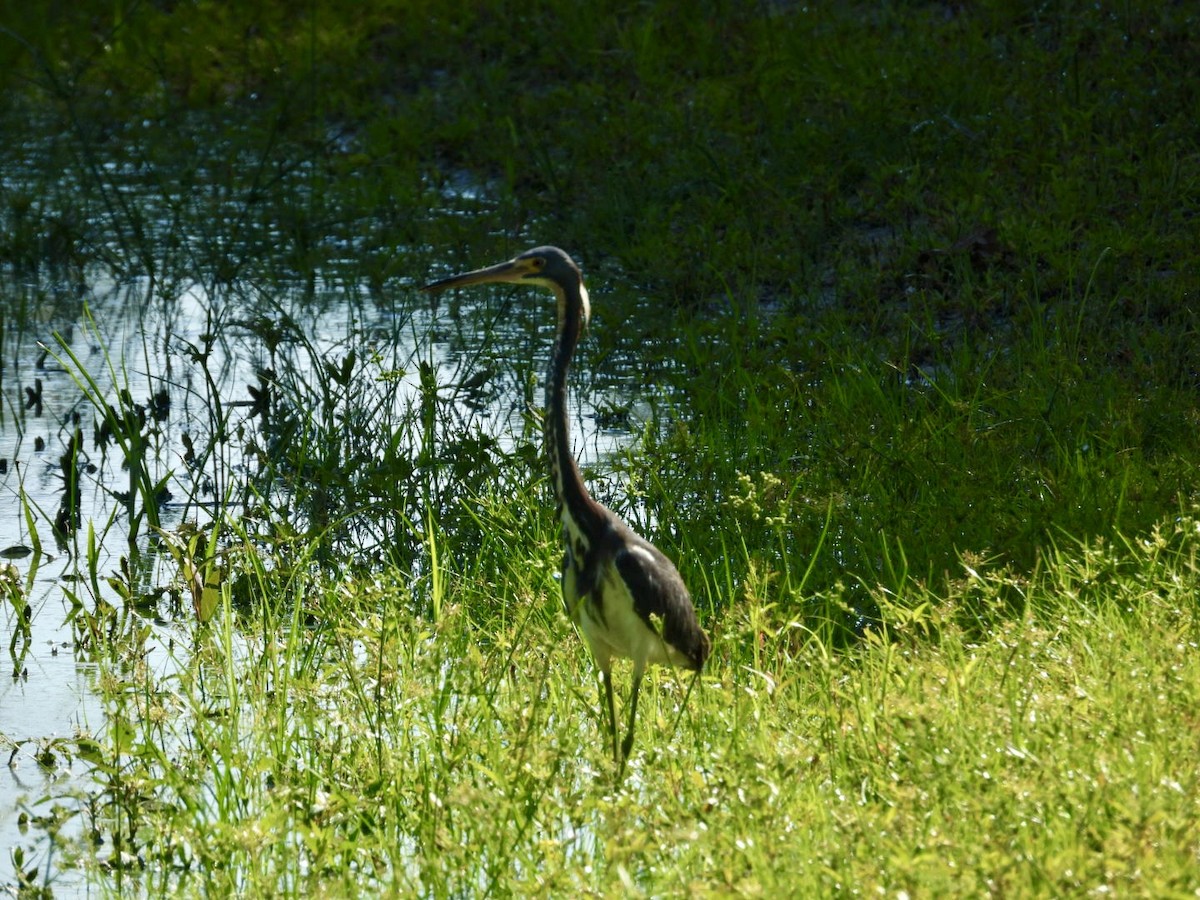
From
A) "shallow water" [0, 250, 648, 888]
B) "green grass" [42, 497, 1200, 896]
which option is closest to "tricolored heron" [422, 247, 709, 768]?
"green grass" [42, 497, 1200, 896]

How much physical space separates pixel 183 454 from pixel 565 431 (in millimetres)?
3160

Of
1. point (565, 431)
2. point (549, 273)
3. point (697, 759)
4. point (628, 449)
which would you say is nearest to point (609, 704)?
point (697, 759)

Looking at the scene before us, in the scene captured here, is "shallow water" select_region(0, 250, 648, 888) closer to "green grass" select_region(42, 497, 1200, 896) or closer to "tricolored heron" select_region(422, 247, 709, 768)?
"green grass" select_region(42, 497, 1200, 896)

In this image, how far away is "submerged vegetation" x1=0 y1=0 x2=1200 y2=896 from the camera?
366cm

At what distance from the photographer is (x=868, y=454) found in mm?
5988

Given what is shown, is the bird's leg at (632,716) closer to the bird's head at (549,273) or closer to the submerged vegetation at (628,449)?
the submerged vegetation at (628,449)

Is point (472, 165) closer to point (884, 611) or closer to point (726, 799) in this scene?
point (884, 611)

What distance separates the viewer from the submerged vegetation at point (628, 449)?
3658mm

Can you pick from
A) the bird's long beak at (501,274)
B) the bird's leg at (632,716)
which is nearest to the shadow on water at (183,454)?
the bird's long beak at (501,274)

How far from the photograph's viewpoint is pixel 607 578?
4066mm

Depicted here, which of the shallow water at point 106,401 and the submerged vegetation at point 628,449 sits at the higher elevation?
the submerged vegetation at point 628,449

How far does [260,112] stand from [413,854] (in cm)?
927

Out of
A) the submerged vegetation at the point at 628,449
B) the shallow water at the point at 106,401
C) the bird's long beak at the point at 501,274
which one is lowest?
the shallow water at the point at 106,401

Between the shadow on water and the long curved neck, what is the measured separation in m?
0.96
